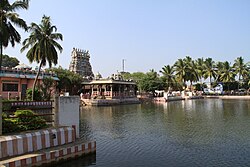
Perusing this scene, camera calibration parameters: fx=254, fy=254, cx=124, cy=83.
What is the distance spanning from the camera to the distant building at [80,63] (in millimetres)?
81375

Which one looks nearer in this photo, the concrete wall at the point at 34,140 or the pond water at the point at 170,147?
the concrete wall at the point at 34,140

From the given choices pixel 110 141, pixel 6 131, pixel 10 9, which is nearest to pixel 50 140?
pixel 6 131

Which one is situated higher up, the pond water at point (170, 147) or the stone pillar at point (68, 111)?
the stone pillar at point (68, 111)

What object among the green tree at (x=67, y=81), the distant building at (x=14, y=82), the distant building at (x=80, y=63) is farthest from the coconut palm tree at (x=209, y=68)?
the distant building at (x=14, y=82)

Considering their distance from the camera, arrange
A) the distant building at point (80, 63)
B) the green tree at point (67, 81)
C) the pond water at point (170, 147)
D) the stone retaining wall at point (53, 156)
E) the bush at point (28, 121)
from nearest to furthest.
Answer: the stone retaining wall at point (53, 156)
the bush at point (28, 121)
the pond water at point (170, 147)
the green tree at point (67, 81)
the distant building at point (80, 63)

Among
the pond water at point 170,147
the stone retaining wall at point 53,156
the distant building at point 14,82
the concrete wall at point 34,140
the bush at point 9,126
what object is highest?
the distant building at point 14,82

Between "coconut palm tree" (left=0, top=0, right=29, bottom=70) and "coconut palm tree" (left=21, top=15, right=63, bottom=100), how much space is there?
306 inches

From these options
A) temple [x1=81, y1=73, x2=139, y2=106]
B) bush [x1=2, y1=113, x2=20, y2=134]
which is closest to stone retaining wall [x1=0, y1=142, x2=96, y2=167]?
bush [x1=2, y1=113, x2=20, y2=134]

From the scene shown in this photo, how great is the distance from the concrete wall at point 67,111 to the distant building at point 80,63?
2636 inches

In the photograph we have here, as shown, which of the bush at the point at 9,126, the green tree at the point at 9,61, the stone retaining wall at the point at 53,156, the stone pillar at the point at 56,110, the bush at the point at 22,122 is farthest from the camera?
the green tree at the point at 9,61

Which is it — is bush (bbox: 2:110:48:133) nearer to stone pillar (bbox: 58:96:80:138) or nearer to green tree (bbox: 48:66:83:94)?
stone pillar (bbox: 58:96:80:138)

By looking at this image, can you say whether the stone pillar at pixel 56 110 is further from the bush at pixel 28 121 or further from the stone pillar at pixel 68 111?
the bush at pixel 28 121

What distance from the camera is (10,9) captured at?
24875 mm

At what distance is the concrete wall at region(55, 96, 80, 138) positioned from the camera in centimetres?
1262
